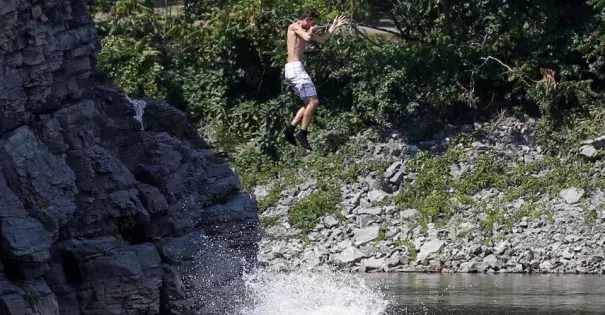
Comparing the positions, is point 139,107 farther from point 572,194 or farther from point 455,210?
point 572,194

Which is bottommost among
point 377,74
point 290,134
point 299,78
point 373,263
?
point 373,263

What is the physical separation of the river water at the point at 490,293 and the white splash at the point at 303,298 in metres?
0.43

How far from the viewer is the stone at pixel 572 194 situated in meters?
27.9

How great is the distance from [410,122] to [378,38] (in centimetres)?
382

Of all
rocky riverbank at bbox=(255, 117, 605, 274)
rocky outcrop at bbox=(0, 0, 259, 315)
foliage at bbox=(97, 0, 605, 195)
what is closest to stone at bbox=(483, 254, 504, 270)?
rocky riverbank at bbox=(255, 117, 605, 274)

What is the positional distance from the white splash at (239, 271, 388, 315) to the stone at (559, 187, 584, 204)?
23.6 ft

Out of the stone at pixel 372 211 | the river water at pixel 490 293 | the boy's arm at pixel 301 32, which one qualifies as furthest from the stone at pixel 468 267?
the boy's arm at pixel 301 32

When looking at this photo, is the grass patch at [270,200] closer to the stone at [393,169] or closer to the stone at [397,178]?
the stone at [393,169]

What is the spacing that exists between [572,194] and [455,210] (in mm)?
2535

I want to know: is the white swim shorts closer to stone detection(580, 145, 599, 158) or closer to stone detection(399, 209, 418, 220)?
stone detection(399, 209, 418, 220)

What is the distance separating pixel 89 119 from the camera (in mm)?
18000

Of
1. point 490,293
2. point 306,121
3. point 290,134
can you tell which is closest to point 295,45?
point 306,121

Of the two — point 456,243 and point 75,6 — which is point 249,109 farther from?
point 75,6

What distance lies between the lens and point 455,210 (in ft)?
95.1
